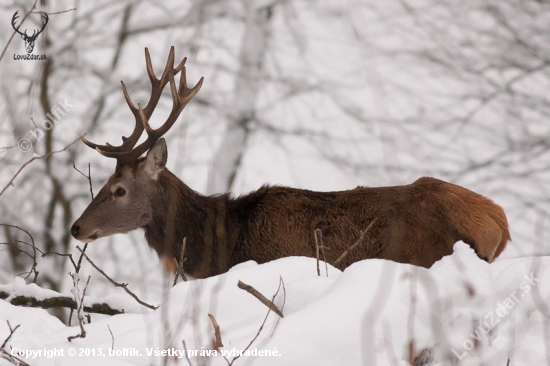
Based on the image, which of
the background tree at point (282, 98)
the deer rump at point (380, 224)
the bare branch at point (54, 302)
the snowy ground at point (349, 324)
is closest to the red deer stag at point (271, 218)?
the deer rump at point (380, 224)

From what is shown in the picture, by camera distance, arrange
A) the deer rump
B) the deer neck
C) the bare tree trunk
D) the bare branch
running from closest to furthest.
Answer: the bare branch → the deer rump → the deer neck → the bare tree trunk

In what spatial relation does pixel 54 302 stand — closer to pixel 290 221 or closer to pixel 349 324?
pixel 290 221

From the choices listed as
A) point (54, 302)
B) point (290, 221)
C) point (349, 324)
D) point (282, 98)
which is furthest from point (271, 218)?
point (282, 98)

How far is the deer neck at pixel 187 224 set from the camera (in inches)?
280

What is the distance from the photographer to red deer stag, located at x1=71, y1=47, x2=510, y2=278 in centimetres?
618

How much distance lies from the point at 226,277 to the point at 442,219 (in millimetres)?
2364

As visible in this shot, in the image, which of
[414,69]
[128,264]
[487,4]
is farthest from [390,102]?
[128,264]

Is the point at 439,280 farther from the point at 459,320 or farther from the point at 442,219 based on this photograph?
the point at 442,219

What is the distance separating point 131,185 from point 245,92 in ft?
29.2

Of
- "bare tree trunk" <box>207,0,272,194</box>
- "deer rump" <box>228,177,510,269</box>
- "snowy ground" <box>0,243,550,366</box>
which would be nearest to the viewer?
"snowy ground" <box>0,243,550,366</box>

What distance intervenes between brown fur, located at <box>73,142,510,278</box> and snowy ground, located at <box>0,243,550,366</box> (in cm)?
199

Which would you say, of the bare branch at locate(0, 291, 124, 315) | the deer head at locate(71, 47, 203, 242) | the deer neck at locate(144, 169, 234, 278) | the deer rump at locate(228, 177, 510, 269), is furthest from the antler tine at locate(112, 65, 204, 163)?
the bare branch at locate(0, 291, 124, 315)

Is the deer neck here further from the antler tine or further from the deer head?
the antler tine

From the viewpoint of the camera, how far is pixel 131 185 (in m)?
7.29
